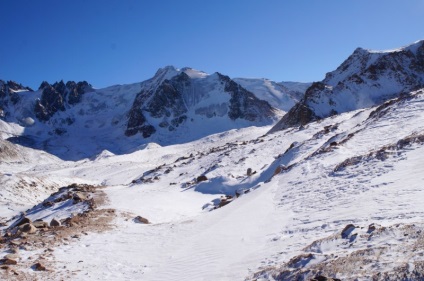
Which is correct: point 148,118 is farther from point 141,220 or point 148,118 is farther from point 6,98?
point 141,220

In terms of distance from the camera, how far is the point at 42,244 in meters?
14.2

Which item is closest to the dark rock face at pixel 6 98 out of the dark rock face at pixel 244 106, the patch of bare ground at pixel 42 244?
the dark rock face at pixel 244 106

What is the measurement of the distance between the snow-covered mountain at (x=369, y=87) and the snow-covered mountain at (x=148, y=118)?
52351mm

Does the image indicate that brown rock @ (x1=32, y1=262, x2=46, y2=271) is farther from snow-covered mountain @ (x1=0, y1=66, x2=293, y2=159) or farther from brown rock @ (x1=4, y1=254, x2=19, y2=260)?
snow-covered mountain @ (x1=0, y1=66, x2=293, y2=159)

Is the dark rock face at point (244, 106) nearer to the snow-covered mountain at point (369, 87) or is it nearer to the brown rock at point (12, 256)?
the snow-covered mountain at point (369, 87)

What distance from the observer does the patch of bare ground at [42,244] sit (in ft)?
36.6

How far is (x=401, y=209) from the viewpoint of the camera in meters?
10.9

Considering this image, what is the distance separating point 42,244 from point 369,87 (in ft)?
278

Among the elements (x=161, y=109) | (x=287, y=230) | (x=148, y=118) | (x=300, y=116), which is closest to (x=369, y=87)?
(x=300, y=116)

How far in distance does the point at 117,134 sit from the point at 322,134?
435 feet

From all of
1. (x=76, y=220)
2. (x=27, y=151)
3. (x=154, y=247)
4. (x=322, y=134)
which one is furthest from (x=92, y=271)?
(x=27, y=151)

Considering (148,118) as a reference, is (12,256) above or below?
below

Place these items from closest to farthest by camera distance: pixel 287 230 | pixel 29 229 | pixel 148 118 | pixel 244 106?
pixel 287 230, pixel 29 229, pixel 244 106, pixel 148 118

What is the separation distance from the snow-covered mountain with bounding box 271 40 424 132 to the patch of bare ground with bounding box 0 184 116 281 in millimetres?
66713
